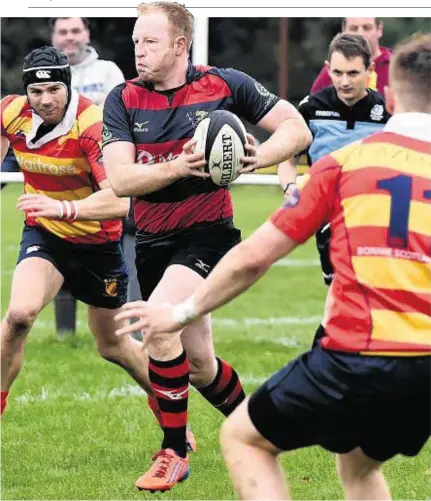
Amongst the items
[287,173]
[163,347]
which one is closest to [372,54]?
[287,173]

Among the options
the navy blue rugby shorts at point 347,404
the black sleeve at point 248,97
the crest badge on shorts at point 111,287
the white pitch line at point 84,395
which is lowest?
the white pitch line at point 84,395

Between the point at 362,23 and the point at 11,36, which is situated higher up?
the point at 362,23

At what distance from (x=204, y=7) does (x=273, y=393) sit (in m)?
6.45

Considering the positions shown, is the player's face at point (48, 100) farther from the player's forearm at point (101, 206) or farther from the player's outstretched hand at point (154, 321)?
the player's outstretched hand at point (154, 321)

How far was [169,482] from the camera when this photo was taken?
5.77 meters

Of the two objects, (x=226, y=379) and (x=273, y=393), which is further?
(x=226, y=379)

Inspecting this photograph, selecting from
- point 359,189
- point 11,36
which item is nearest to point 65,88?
point 359,189

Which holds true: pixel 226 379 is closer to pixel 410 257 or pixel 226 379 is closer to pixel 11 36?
pixel 410 257

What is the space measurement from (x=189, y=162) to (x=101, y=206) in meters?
0.94

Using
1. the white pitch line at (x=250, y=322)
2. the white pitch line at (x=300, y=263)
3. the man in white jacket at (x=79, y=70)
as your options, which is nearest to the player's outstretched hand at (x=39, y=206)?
the man in white jacket at (x=79, y=70)

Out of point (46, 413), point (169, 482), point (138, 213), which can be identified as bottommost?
point (46, 413)

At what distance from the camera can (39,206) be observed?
20.0 ft

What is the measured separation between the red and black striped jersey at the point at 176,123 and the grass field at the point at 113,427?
48.8 inches

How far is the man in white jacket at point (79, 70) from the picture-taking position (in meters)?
10.3
